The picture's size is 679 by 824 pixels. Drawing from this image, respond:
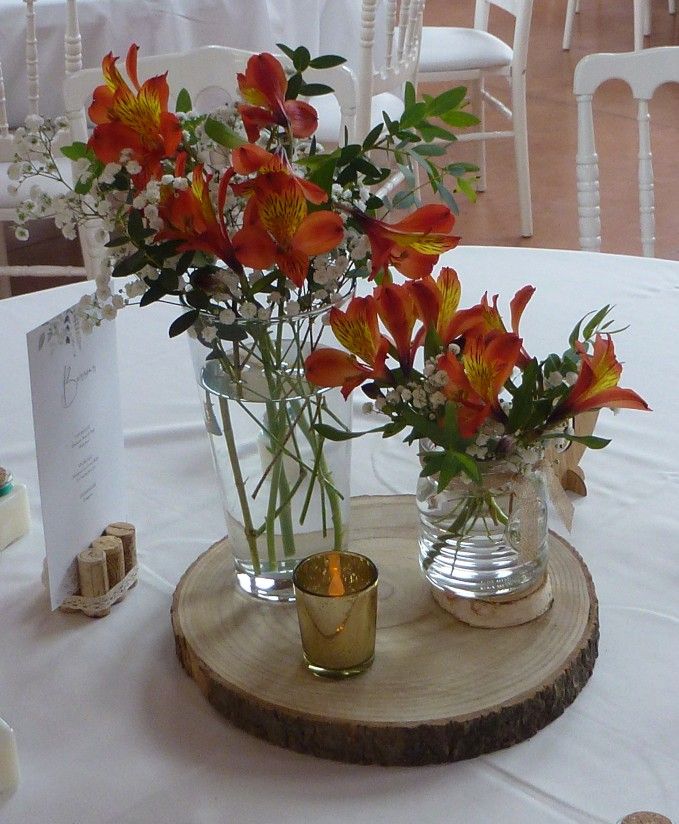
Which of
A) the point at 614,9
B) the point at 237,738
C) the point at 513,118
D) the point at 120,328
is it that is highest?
the point at 614,9

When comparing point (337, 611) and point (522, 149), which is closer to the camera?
point (337, 611)

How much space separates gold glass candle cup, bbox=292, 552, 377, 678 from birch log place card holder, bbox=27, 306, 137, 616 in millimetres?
187

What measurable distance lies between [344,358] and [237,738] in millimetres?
254

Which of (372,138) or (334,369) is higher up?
(372,138)

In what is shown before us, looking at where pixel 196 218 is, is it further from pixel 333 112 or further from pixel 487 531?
pixel 333 112

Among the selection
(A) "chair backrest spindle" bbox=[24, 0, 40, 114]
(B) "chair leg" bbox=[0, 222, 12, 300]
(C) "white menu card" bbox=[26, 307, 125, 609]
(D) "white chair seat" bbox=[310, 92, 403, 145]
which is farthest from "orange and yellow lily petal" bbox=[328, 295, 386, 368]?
(B) "chair leg" bbox=[0, 222, 12, 300]

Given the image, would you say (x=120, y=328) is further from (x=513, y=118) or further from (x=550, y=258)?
(x=513, y=118)

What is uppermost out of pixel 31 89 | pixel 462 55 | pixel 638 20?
pixel 638 20

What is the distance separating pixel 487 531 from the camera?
2.48 feet

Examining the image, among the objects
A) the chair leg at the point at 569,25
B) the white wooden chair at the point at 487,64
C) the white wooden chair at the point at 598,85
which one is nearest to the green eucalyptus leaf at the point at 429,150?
the white wooden chair at the point at 598,85

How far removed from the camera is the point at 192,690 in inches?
30.2

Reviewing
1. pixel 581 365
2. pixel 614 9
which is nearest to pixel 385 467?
pixel 581 365

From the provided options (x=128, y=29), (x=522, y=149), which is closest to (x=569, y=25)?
(x=522, y=149)

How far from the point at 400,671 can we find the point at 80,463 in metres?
0.28
